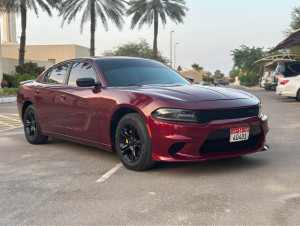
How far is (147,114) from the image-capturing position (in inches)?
181

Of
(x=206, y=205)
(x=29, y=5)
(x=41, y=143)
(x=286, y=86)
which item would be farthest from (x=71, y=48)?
(x=206, y=205)

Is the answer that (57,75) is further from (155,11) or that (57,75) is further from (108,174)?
(155,11)

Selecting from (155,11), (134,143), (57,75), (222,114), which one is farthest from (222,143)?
(155,11)

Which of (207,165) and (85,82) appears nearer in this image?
(207,165)

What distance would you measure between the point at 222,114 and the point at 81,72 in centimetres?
249

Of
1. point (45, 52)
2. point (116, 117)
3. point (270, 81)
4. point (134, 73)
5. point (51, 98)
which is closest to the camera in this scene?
point (116, 117)

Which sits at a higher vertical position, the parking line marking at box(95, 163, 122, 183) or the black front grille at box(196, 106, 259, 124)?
the black front grille at box(196, 106, 259, 124)

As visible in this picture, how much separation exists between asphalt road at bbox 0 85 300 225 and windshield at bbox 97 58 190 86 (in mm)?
1144

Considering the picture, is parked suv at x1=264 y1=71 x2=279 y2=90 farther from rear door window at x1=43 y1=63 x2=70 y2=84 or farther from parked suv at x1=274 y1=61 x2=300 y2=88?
rear door window at x1=43 y1=63 x2=70 y2=84

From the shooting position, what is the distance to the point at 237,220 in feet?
10.5

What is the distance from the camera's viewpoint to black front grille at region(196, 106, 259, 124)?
4465 mm

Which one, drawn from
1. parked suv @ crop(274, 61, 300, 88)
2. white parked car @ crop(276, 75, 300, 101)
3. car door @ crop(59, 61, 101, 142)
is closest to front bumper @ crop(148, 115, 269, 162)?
car door @ crop(59, 61, 101, 142)

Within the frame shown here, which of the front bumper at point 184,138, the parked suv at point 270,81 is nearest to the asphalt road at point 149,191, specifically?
the front bumper at point 184,138

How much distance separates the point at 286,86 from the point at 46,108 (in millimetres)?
12345
